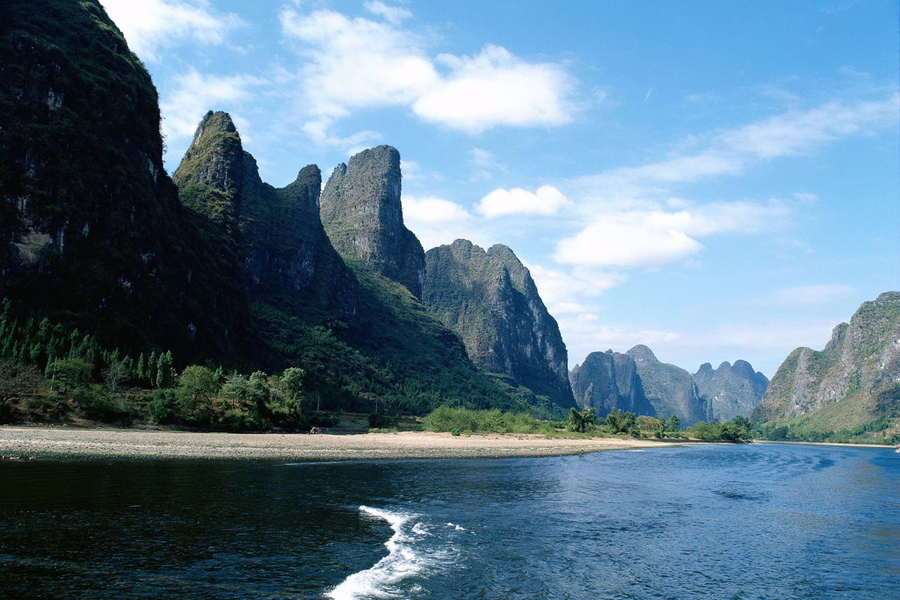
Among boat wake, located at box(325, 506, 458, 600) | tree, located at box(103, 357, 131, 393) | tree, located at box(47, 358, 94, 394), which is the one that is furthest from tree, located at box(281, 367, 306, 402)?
boat wake, located at box(325, 506, 458, 600)

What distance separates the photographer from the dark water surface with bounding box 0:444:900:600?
63.2 ft

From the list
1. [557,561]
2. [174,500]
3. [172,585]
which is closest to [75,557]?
[172,585]

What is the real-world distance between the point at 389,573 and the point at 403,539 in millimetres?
5458

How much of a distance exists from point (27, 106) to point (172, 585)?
443 ft

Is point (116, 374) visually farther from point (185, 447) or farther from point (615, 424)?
point (615, 424)

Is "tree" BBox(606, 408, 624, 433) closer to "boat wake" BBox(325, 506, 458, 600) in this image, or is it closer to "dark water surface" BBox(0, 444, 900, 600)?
"dark water surface" BBox(0, 444, 900, 600)

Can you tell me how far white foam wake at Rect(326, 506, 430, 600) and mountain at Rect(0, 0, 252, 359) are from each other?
307ft

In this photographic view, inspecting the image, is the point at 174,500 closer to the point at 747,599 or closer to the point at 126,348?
the point at 747,599

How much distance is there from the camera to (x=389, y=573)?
830 inches

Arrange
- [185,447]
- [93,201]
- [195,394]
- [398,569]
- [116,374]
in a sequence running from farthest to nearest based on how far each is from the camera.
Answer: [93,201] → [195,394] → [116,374] → [185,447] → [398,569]

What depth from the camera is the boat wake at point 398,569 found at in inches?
735

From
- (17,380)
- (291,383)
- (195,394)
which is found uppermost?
(291,383)

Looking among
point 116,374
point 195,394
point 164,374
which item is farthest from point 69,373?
point 164,374

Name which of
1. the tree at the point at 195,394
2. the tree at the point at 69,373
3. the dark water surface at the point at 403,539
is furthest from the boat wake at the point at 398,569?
the tree at the point at 69,373
